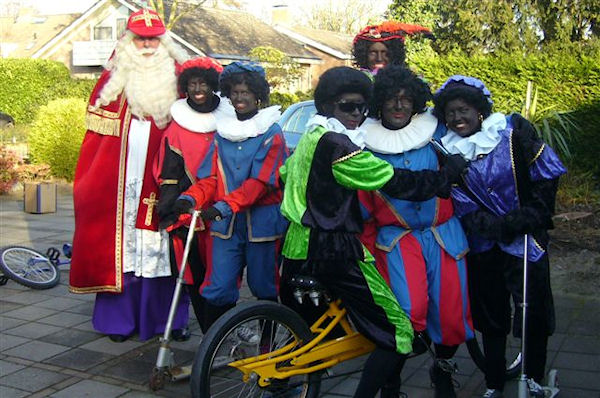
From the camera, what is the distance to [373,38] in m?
5.50

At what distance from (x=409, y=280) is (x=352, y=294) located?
277 mm

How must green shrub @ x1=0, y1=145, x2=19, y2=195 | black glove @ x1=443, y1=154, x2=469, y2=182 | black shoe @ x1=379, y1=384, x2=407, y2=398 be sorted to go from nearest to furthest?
1. black glove @ x1=443, y1=154, x2=469, y2=182
2. black shoe @ x1=379, y1=384, x2=407, y2=398
3. green shrub @ x1=0, y1=145, x2=19, y2=195

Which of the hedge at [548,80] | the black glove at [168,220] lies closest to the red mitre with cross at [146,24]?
the black glove at [168,220]

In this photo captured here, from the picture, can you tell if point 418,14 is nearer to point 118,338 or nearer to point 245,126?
point 118,338

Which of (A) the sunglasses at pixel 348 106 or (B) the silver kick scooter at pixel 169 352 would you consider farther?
(B) the silver kick scooter at pixel 169 352

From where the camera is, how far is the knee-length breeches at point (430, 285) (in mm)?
3439

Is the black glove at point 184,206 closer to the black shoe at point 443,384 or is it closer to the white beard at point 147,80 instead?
the white beard at point 147,80

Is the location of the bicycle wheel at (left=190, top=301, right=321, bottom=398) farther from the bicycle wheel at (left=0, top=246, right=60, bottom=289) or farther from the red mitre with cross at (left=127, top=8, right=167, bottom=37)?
the bicycle wheel at (left=0, top=246, right=60, bottom=289)

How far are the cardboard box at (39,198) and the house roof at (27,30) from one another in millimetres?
33887

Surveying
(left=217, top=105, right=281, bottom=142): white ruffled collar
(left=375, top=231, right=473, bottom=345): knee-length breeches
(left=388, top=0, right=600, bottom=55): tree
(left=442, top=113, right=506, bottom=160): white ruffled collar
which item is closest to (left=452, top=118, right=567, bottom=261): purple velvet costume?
(left=442, top=113, right=506, bottom=160): white ruffled collar

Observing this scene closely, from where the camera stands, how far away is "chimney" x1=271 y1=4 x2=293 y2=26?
3909cm

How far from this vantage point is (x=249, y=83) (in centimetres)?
412

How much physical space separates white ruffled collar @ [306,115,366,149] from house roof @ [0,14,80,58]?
138 feet

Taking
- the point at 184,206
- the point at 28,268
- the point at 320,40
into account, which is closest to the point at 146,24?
the point at 184,206
